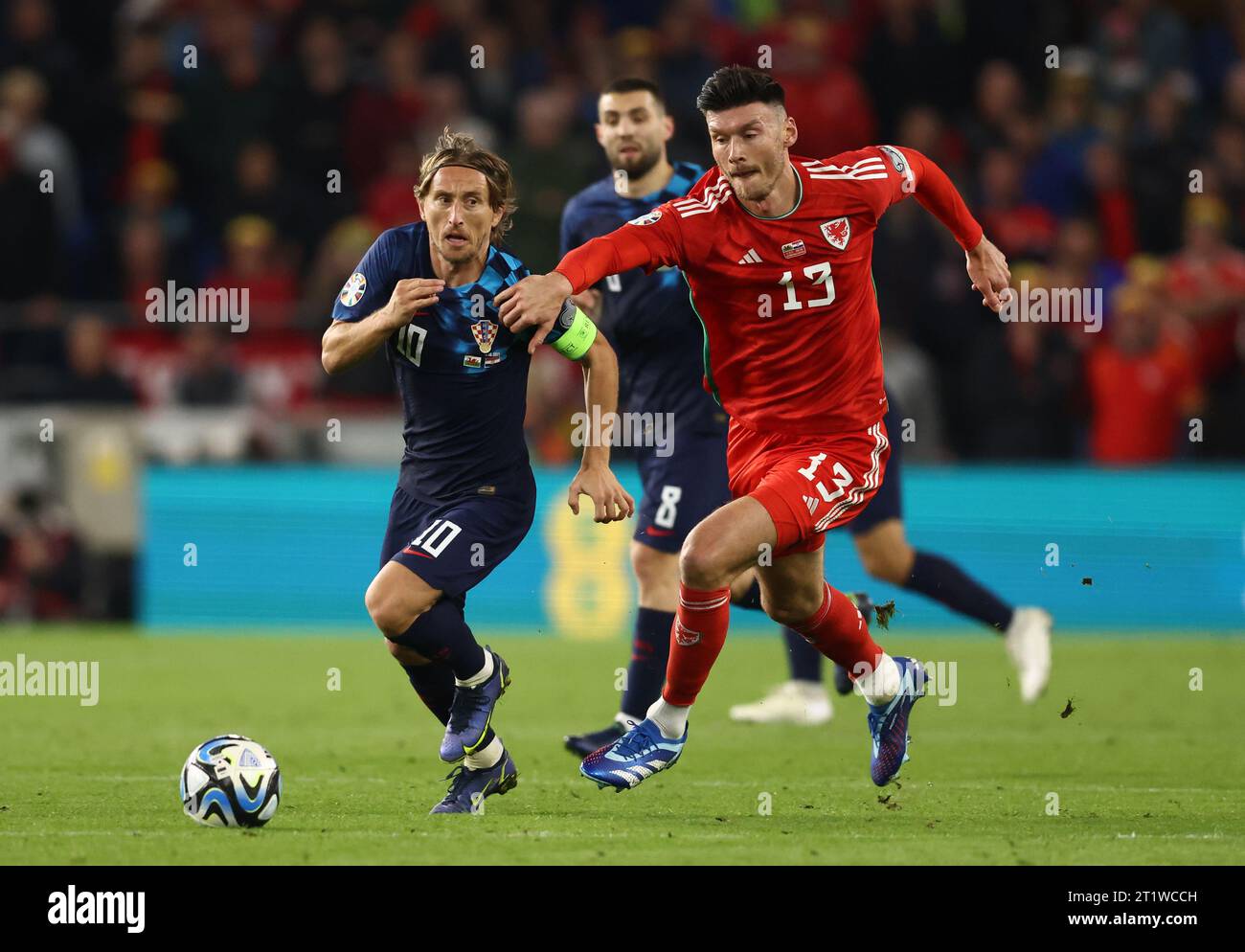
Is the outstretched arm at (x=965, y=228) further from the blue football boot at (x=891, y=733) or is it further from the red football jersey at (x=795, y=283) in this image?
the blue football boot at (x=891, y=733)

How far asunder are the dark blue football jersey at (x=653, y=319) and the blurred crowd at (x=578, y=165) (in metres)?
6.11

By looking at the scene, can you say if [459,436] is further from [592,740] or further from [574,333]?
[592,740]

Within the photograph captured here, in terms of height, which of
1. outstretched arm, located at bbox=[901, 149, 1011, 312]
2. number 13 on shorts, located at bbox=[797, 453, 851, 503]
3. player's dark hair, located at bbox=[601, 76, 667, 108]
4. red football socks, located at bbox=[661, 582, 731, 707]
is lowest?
red football socks, located at bbox=[661, 582, 731, 707]

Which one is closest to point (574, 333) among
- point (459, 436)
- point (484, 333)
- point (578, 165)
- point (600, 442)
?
point (484, 333)

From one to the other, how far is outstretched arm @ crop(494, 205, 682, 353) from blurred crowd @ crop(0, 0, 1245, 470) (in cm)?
802

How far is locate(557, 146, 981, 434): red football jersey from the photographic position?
6.95m

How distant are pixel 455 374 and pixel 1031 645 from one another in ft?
13.5

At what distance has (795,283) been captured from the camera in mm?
7039

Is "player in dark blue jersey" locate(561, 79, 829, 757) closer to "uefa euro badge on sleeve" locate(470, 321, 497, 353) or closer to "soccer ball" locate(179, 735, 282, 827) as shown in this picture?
Result: "uefa euro badge on sleeve" locate(470, 321, 497, 353)

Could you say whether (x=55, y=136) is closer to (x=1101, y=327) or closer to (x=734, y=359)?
(x=1101, y=327)

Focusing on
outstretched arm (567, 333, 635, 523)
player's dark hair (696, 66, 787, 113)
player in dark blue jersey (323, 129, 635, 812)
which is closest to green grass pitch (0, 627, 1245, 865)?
player in dark blue jersey (323, 129, 635, 812)

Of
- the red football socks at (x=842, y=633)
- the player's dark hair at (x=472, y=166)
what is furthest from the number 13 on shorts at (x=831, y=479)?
the player's dark hair at (x=472, y=166)

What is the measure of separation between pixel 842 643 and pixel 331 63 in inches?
456

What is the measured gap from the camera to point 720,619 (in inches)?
278
